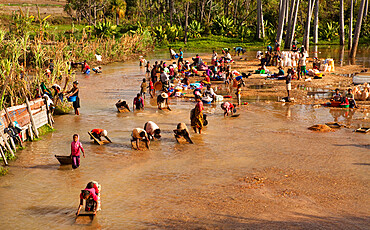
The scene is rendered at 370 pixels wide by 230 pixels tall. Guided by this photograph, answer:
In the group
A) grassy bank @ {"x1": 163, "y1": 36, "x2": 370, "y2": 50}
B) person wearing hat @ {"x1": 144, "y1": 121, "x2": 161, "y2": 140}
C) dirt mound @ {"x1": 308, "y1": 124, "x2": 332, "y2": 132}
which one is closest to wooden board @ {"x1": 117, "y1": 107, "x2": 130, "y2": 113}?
person wearing hat @ {"x1": 144, "y1": 121, "x2": 161, "y2": 140}

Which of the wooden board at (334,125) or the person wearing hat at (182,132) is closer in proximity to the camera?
the person wearing hat at (182,132)

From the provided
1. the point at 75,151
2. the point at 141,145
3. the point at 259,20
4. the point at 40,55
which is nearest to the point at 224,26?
the point at 259,20

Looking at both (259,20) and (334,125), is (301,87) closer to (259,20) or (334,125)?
(334,125)

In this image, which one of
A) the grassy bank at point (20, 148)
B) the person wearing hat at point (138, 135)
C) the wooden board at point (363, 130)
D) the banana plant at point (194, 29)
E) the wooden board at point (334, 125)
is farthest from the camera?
the banana plant at point (194, 29)

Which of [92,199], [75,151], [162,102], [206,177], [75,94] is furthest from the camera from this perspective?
[162,102]

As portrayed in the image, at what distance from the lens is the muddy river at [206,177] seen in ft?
30.7

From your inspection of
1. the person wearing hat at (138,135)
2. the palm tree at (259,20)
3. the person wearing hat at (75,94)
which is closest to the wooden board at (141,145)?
the person wearing hat at (138,135)

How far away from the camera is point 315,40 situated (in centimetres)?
5341

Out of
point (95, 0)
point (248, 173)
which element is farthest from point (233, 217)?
point (95, 0)

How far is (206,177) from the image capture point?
38.5 ft

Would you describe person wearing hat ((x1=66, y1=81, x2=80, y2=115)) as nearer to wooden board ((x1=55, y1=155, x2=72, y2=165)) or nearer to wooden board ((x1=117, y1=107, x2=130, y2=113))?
wooden board ((x1=117, y1=107, x2=130, y2=113))

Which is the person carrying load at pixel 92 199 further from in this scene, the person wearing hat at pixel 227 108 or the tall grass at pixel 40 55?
the person wearing hat at pixel 227 108

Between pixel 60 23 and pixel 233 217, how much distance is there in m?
64.3

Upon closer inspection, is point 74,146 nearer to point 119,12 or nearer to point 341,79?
point 341,79
